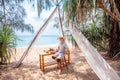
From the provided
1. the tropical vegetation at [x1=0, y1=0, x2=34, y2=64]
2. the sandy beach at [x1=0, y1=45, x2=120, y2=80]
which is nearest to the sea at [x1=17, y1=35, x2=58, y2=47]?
the tropical vegetation at [x1=0, y1=0, x2=34, y2=64]

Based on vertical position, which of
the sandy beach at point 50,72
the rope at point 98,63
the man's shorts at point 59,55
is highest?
the rope at point 98,63

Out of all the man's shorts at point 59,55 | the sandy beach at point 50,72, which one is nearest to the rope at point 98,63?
the man's shorts at point 59,55

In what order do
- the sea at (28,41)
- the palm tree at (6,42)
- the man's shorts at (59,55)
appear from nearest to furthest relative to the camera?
1. the man's shorts at (59,55)
2. the palm tree at (6,42)
3. the sea at (28,41)

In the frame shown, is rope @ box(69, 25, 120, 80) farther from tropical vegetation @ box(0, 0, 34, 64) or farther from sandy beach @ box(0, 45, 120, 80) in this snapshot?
tropical vegetation @ box(0, 0, 34, 64)

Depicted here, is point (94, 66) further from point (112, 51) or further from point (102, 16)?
point (102, 16)

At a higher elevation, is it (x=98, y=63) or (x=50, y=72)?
(x=98, y=63)

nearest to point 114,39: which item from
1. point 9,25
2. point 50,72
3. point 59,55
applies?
point 59,55

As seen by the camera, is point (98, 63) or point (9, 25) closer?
point (98, 63)

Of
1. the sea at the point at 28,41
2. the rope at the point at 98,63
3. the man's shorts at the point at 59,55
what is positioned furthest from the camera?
the sea at the point at 28,41

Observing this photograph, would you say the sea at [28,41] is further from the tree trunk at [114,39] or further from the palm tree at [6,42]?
the tree trunk at [114,39]

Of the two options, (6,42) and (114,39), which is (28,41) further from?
(114,39)

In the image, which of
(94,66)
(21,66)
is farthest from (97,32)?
(94,66)

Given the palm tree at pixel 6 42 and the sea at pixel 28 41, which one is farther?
the sea at pixel 28 41

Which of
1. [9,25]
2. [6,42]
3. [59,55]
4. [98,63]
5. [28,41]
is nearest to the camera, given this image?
[98,63]
